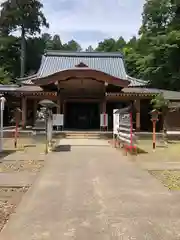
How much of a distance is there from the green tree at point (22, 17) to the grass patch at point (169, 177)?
1791 inches

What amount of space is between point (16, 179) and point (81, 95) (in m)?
17.9

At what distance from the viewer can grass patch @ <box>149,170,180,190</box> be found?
7.88 m

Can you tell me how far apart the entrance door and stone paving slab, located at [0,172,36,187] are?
19.4 meters

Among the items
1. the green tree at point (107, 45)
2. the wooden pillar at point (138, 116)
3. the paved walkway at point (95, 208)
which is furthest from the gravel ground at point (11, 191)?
the green tree at point (107, 45)

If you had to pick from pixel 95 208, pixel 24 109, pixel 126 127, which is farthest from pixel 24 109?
pixel 95 208

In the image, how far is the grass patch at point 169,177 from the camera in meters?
7.88

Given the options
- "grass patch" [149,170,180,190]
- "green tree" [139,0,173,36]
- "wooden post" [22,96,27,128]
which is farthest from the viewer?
"green tree" [139,0,173,36]

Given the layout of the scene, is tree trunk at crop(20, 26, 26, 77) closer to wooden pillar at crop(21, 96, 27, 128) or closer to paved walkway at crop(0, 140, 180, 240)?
wooden pillar at crop(21, 96, 27, 128)

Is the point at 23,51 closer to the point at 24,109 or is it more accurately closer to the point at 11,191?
the point at 24,109

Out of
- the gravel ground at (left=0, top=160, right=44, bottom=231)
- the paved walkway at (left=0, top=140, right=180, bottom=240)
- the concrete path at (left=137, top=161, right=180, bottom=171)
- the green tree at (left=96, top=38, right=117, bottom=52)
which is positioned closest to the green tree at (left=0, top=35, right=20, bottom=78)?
the green tree at (left=96, top=38, right=117, bottom=52)

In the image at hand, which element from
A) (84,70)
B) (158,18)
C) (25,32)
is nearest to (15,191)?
(84,70)

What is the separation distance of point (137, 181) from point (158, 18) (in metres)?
32.3

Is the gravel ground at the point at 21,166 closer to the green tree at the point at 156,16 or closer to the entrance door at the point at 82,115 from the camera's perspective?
the entrance door at the point at 82,115

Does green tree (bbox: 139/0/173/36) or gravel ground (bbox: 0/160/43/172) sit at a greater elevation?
green tree (bbox: 139/0/173/36)
